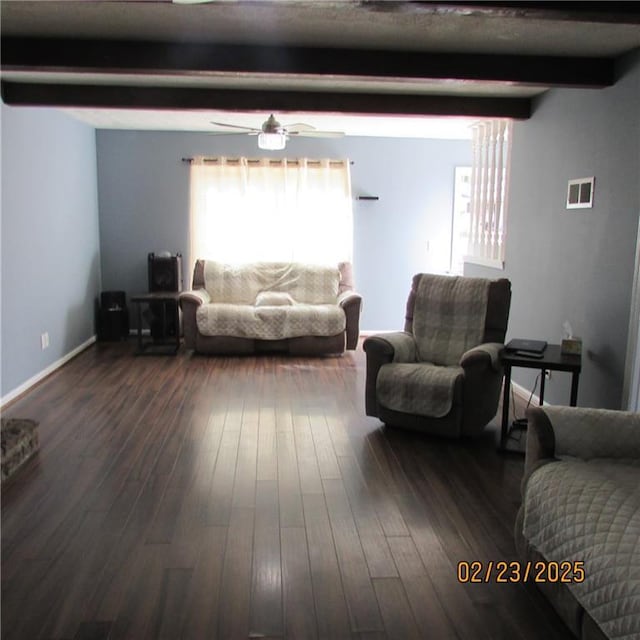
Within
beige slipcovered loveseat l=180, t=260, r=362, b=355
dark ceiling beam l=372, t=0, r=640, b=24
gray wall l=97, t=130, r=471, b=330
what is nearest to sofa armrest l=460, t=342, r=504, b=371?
dark ceiling beam l=372, t=0, r=640, b=24

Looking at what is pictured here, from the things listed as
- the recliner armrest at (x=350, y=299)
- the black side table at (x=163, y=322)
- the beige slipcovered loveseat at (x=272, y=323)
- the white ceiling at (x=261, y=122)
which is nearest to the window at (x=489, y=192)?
the white ceiling at (x=261, y=122)

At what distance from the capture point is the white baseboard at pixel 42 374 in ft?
13.8

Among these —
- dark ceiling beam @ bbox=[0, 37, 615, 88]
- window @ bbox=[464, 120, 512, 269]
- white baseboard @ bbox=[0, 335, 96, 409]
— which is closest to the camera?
dark ceiling beam @ bbox=[0, 37, 615, 88]

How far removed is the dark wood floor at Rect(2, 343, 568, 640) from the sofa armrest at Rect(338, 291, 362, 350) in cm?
183

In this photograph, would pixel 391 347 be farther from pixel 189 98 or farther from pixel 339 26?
pixel 189 98

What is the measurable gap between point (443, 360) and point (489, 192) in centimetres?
203

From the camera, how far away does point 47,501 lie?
273 cm

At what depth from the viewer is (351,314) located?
19.5ft

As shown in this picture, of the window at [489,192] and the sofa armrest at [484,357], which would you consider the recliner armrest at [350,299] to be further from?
the sofa armrest at [484,357]

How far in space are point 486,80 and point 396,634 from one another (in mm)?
2971

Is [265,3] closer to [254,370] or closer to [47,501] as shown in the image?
[47,501]

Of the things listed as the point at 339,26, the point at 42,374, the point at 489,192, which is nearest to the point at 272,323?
the point at 42,374

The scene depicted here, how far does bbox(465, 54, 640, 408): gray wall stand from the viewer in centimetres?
327

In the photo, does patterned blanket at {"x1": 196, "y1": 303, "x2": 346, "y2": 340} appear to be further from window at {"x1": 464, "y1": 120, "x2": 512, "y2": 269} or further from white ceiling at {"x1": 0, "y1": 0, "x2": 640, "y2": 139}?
white ceiling at {"x1": 0, "y1": 0, "x2": 640, "y2": 139}
